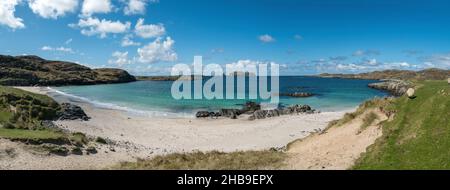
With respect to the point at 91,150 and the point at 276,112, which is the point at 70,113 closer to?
the point at 91,150

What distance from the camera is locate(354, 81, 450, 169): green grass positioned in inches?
691

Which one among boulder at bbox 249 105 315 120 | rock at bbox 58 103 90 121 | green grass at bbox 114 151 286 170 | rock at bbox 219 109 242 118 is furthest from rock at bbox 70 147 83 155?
rock at bbox 219 109 242 118

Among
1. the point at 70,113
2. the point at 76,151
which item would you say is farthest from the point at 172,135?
the point at 76,151

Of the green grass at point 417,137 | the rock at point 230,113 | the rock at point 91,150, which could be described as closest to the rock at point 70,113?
the rock at point 91,150

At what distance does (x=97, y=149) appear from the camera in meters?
30.3

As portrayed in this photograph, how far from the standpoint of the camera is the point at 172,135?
145 ft

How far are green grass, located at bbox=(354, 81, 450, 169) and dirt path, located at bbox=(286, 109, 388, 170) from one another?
0.81 meters

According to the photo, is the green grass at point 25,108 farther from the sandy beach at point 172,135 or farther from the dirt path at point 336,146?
the dirt path at point 336,146

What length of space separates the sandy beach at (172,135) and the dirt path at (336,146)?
10544 mm

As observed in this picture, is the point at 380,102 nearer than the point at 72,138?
Yes

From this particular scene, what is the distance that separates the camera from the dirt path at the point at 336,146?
64.9ft
